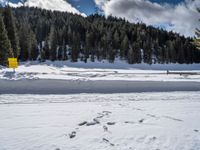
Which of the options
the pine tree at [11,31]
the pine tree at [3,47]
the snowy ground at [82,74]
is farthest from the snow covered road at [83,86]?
the pine tree at [11,31]

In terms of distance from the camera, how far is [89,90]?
17.5m

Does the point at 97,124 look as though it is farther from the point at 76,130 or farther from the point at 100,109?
the point at 100,109

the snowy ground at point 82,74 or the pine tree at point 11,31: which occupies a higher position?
the pine tree at point 11,31

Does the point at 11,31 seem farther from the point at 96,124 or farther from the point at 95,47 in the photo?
the point at 95,47

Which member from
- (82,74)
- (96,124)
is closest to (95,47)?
(82,74)

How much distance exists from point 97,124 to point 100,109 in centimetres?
258

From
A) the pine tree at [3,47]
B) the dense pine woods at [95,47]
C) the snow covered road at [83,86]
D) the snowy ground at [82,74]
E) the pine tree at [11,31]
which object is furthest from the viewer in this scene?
the dense pine woods at [95,47]

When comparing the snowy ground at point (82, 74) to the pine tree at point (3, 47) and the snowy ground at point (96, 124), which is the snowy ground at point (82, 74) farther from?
the snowy ground at point (96, 124)

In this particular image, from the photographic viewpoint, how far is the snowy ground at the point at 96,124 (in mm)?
7047

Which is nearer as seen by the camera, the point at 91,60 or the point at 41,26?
the point at 91,60

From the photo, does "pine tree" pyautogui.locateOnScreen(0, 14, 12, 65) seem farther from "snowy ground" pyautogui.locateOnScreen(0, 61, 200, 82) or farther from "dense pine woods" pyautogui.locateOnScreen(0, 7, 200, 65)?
"dense pine woods" pyautogui.locateOnScreen(0, 7, 200, 65)

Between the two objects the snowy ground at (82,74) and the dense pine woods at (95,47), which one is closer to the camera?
the snowy ground at (82,74)

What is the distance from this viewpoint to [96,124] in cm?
895

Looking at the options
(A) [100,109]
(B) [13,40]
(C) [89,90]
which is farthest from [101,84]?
(B) [13,40]
